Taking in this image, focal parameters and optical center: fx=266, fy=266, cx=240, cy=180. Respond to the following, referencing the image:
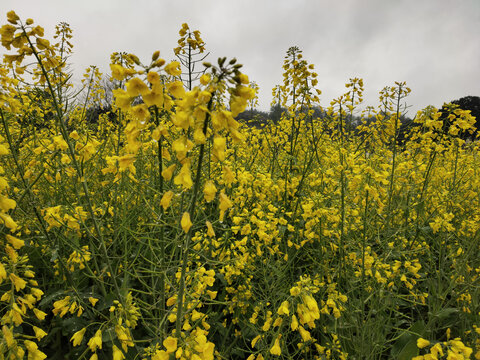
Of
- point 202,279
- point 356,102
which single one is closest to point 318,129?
point 356,102

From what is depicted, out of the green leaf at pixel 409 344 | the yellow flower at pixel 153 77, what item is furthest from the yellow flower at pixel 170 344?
the green leaf at pixel 409 344

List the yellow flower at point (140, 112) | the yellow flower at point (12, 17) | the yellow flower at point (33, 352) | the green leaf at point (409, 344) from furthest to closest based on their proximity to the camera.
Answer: the green leaf at point (409, 344) → the yellow flower at point (12, 17) → the yellow flower at point (33, 352) → the yellow flower at point (140, 112)

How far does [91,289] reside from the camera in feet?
7.75

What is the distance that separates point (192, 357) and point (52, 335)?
5.98ft

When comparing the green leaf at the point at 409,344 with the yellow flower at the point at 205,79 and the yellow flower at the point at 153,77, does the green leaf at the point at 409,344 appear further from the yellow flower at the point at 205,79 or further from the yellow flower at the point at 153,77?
the yellow flower at the point at 153,77

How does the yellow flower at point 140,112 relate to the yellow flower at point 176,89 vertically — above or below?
below

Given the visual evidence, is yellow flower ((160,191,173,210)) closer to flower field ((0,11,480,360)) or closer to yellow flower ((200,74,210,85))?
flower field ((0,11,480,360))

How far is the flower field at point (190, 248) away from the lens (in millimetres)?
1109

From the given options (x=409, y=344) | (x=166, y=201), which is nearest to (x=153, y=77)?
(x=166, y=201)

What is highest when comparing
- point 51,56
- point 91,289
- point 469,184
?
point 51,56

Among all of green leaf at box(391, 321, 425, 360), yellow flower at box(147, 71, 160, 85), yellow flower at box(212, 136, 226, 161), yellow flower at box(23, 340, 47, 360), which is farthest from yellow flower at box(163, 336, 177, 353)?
green leaf at box(391, 321, 425, 360)

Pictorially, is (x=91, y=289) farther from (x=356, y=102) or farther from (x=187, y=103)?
(x=356, y=102)

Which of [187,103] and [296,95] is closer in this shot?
[187,103]

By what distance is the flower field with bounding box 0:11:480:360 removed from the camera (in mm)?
1109
